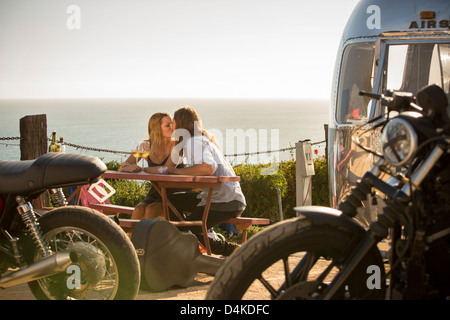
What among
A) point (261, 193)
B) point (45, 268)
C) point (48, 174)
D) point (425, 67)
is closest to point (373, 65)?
point (425, 67)

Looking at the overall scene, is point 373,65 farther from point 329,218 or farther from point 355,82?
point 329,218

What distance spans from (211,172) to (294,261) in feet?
10.2

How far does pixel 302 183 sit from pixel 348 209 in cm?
689

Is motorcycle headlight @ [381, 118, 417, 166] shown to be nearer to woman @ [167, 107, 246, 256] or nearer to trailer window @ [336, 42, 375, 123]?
woman @ [167, 107, 246, 256]

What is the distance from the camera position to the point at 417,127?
8.75ft

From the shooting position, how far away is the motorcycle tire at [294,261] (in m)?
2.61

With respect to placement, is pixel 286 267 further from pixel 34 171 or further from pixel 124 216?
pixel 124 216

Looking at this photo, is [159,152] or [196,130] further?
[159,152]

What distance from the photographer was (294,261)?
276 centimetres

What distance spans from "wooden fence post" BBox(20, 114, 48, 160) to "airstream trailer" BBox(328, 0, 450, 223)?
334 cm

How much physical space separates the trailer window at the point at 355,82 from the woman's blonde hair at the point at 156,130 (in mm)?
1932

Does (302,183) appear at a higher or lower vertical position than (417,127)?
lower

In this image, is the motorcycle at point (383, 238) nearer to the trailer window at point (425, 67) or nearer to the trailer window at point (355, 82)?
the trailer window at point (355, 82)
